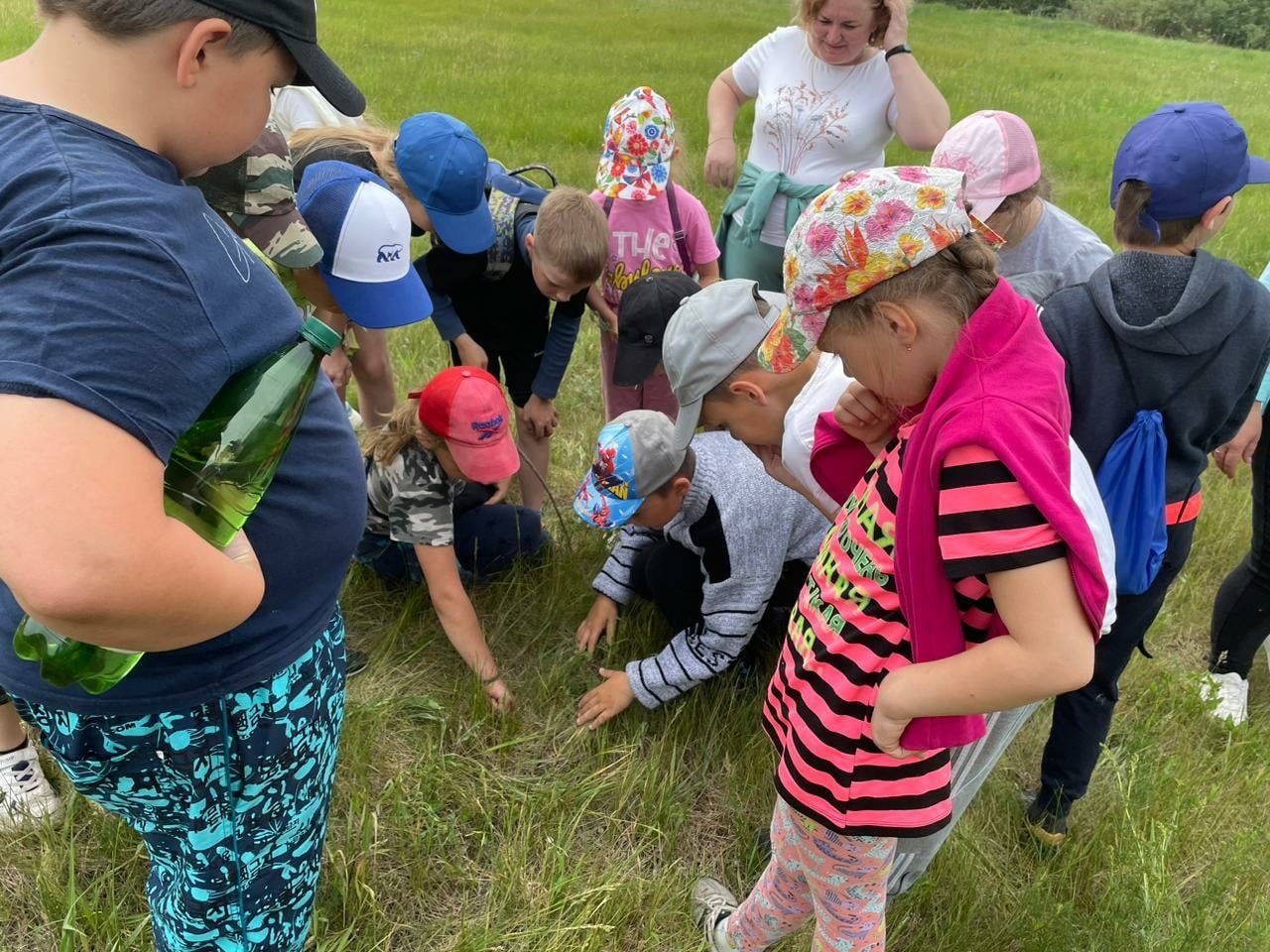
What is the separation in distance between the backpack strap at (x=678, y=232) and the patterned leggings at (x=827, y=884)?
85.3 inches

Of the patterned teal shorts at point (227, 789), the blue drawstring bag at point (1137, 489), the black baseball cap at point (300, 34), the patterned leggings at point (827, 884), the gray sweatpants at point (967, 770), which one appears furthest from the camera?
the blue drawstring bag at point (1137, 489)

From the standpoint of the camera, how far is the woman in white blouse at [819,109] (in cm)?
299

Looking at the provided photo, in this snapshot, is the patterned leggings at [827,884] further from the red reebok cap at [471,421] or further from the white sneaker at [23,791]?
the white sneaker at [23,791]

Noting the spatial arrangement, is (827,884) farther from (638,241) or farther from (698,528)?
(638,241)

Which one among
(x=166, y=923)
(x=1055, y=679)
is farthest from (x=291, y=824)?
(x=1055, y=679)

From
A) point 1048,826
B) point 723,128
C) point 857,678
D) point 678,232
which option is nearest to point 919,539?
point 857,678

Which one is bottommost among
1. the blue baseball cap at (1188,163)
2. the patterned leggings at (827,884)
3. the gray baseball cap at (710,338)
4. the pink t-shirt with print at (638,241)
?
the patterned leggings at (827,884)

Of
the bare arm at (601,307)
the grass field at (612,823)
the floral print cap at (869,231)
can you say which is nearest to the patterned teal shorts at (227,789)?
the grass field at (612,823)

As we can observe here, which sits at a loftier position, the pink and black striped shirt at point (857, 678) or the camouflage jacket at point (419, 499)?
the pink and black striped shirt at point (857, 678)

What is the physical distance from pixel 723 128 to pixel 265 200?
7.77 feet

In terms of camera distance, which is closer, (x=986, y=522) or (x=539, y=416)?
(x=986, y=522)

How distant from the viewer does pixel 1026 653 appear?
3.55 ft

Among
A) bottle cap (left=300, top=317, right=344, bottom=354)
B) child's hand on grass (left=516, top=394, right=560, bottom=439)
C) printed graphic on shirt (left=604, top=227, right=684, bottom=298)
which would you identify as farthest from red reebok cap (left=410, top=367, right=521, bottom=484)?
bottle cap (left=300, top=317, right=344, bottom=354)

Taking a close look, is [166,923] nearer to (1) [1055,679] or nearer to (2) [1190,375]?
(1) [1055,679]
